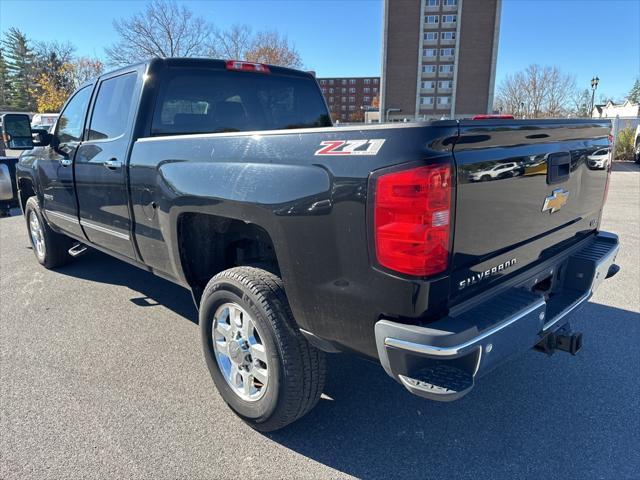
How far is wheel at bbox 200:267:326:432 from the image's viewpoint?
2.24 metres

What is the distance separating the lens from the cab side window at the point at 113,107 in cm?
340

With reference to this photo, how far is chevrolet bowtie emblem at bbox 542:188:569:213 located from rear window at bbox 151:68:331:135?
2301mm

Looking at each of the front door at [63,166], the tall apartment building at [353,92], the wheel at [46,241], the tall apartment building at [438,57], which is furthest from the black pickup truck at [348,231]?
the tall apartment building at [353,92]

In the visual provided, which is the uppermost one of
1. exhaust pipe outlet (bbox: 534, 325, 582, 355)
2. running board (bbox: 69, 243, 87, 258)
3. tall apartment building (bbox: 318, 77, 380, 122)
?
tall apartment building (bbox: 318, 77, 380, 122)

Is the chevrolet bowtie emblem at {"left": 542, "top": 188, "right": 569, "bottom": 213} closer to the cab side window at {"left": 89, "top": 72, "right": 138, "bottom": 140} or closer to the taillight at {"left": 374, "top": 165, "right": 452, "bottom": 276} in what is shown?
the taillight at {"left": 374, "top": 165, "right": 452, "bottom": 276}

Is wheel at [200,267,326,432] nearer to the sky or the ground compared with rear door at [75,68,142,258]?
nearer to the ground

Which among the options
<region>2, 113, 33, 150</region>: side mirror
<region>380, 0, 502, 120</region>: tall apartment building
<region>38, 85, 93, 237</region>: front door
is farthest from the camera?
<region>380, 0, 502, 120</region>: tall apartment building

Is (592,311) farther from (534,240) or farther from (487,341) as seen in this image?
(487,341)

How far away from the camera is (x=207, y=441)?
2.44m

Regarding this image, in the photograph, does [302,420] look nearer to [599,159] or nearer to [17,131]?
[599,159]

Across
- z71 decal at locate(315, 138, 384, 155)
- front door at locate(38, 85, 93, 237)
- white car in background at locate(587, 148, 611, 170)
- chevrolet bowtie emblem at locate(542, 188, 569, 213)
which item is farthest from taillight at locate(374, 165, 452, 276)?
front door at locate(38, 85, 93, 237)

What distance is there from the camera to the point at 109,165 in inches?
132

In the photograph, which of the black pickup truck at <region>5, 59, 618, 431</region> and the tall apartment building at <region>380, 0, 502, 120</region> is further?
the tall apartment building at <region>380, 0, 502, 120</region>

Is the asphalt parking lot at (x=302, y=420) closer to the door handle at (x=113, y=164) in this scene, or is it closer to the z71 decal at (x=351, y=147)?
the door handle at (x=113, y=164)
